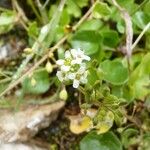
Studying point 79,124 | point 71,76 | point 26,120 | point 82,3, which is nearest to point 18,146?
point 26,120

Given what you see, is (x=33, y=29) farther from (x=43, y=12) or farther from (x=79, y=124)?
(x=79, y=124)

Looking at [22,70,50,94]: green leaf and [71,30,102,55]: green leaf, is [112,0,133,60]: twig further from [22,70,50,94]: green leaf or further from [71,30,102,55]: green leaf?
[22,70,50,94]: green leaf

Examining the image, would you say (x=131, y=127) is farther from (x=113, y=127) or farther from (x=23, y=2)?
(x=23, y=2)

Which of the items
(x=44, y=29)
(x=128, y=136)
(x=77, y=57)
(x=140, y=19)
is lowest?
(x=128, y=136)

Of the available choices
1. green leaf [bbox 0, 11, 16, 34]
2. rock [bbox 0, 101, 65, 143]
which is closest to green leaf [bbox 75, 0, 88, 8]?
green leaf [bbox 0, 11, 16, 34]

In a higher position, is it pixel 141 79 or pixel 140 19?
pixel 140 19

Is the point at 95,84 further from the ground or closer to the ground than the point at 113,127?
further from the ground

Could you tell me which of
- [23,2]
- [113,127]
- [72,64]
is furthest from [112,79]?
[23,2]
